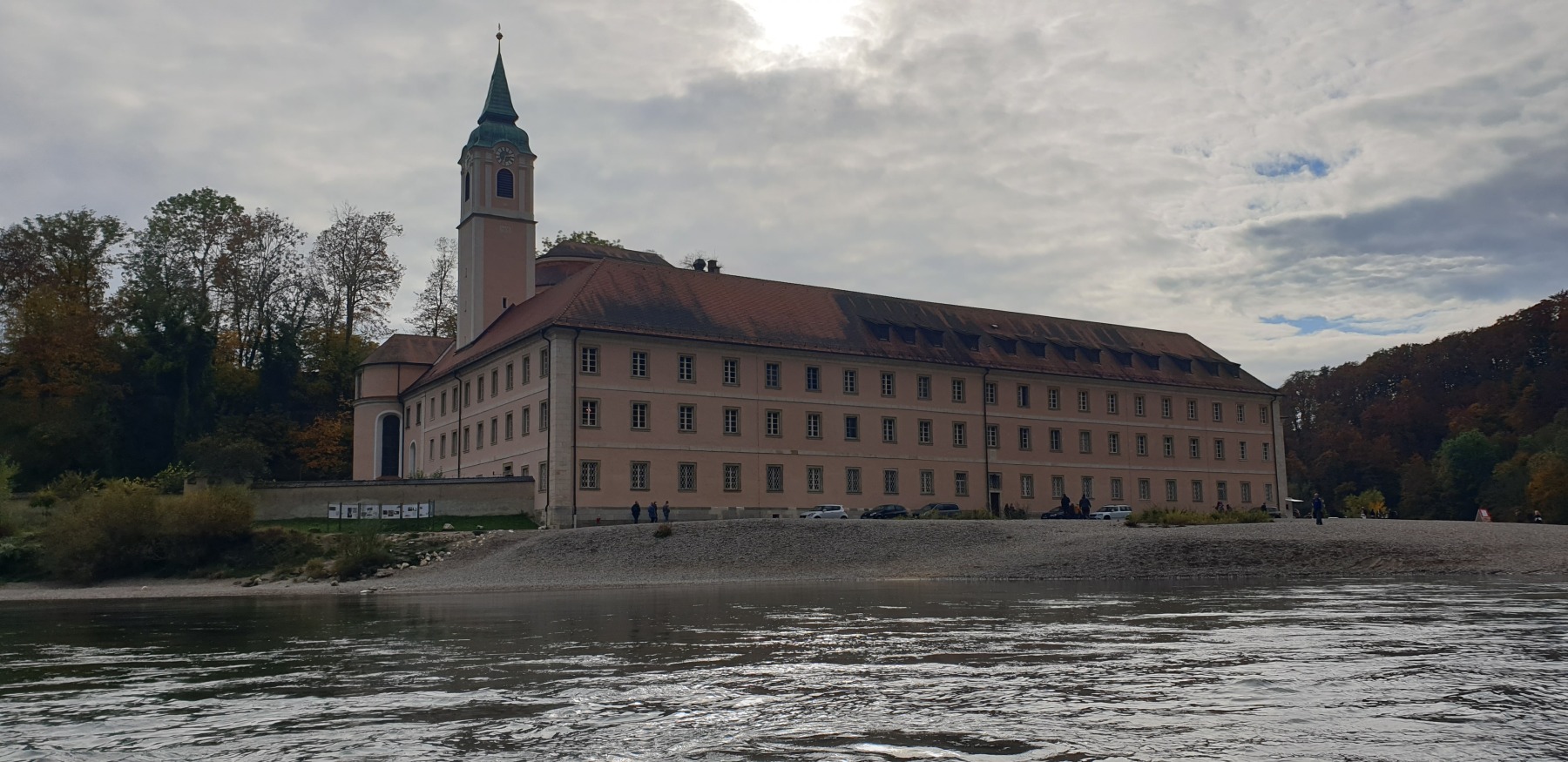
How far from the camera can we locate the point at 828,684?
1375cm

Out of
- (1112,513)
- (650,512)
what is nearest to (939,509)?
(1112,513)

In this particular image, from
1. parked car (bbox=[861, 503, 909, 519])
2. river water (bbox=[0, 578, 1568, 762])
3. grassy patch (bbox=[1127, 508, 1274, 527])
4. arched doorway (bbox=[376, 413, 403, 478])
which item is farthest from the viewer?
arched doorway (bbox=[376, 413, 403, 478])

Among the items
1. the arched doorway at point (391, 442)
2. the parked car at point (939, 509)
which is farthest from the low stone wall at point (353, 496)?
the arched doorway at point (391, 442)

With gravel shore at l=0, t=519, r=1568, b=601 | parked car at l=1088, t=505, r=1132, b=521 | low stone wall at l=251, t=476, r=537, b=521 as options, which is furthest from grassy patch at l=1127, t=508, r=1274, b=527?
low stone wall at l=251, t=476, r=537, b=521

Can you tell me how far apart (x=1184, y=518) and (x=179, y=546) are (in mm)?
32393

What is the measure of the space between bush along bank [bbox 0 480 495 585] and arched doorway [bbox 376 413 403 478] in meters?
28.8

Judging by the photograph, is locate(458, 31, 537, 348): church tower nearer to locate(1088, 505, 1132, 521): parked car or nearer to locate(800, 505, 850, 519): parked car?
locate(800, 505, 850, 519): parked car

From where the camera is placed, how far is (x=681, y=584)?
36062 mm

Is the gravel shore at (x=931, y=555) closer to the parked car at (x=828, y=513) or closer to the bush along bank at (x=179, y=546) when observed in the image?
the bush along bank at (x=179, y=546)

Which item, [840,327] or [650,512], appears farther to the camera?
[840,327]

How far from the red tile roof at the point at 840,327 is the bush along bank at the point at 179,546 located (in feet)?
49.6

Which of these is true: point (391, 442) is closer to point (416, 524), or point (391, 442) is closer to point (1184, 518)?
point (416, 524)

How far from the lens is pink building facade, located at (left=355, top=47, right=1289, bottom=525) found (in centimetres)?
5628

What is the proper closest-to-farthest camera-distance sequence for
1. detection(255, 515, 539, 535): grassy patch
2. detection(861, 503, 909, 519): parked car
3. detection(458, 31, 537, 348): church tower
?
1. detection(255, 515, 539, 535): grassy patch
2. detection(861, 503, 909, 519): parked car
3. detection(458, 31, 537, 348): church tower
